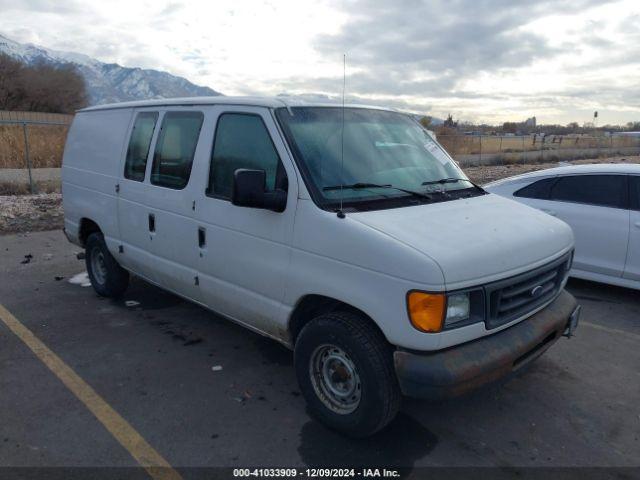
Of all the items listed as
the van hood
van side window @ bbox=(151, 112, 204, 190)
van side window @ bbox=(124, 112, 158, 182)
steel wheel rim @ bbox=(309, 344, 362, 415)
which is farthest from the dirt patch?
the van hood

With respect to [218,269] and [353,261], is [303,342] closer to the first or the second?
[353,261]

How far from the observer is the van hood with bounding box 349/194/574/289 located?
290cm

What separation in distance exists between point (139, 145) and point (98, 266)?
179 centimetres

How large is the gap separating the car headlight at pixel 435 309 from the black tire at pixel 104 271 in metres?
3.91

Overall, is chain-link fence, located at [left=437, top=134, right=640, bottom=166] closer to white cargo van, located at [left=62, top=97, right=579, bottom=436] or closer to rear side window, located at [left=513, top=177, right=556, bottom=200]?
rear side window, located at [left=513, top=177, right=556, bottom=200]

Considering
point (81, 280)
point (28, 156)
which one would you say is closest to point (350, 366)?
point (81, 280)

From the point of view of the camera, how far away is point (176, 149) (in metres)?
4.47

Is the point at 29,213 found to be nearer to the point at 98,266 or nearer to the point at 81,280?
the point at 81,280

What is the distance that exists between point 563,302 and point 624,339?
174 centimetres


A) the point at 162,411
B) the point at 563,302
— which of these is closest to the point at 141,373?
the point at 162,411

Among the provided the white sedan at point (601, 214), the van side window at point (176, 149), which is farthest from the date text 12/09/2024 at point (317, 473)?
the white sedan at point (601, 214)

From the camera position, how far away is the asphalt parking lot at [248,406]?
126 inches

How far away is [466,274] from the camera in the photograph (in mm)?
2891

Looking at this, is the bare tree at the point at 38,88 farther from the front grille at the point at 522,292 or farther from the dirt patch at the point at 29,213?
the front grille at the point at 522,292
